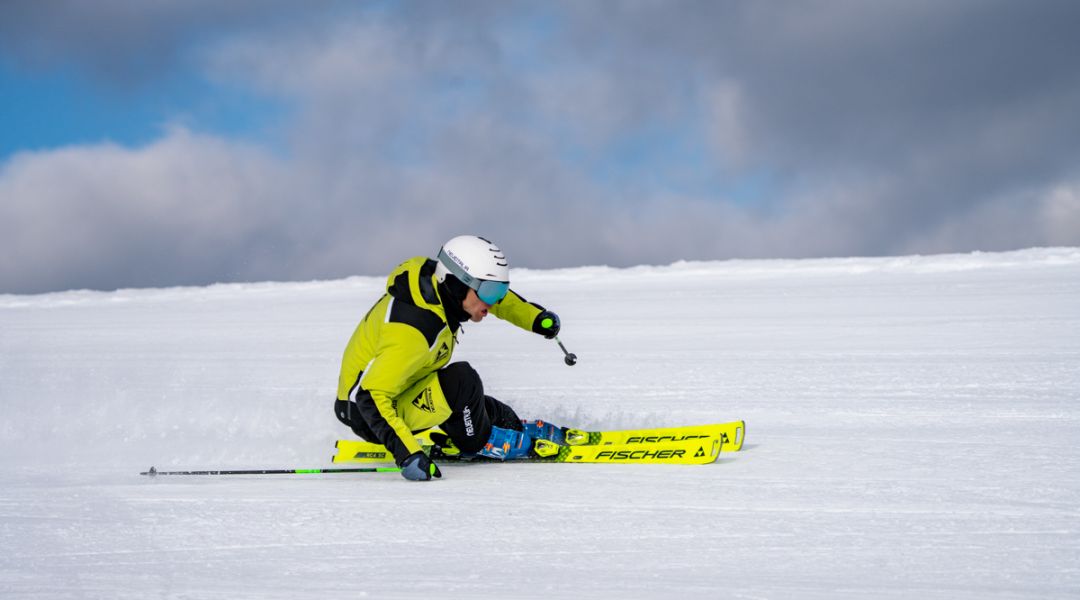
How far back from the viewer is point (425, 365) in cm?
478

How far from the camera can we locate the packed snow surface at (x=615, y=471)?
3266mm

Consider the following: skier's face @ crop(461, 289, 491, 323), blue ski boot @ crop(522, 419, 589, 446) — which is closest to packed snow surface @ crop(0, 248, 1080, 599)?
blue ski boot @ crop(522, 419, 589, 446)

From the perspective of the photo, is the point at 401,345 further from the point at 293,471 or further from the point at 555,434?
the point at 555,434

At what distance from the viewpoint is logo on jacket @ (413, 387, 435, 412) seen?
493 centimetres

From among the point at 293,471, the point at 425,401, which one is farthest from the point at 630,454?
the point at 293,471

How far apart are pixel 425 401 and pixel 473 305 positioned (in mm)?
578

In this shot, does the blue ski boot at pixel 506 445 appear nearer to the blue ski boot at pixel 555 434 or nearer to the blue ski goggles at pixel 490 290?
the blue ski boot at pixel 555 434

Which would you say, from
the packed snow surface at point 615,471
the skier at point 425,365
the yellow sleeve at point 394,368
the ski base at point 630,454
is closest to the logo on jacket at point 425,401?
the skier at point 425,365

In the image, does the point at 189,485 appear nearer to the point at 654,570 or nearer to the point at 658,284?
the point at 654,570

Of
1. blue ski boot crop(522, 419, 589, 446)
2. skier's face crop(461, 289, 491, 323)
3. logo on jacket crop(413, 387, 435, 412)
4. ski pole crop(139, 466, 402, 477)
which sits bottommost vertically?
ski pole crop(139, 466, 402, 477)

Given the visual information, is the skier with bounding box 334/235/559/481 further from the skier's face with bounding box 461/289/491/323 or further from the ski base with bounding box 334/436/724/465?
the ski base with bounding box 334/436/724/465

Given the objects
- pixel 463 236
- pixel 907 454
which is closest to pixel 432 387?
pixel 463 236

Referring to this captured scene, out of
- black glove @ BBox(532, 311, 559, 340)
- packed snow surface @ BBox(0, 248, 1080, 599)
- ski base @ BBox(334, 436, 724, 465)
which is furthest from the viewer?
black glove @ BBox(532, 311, 559, 340)

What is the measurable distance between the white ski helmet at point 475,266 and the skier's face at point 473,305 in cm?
3
